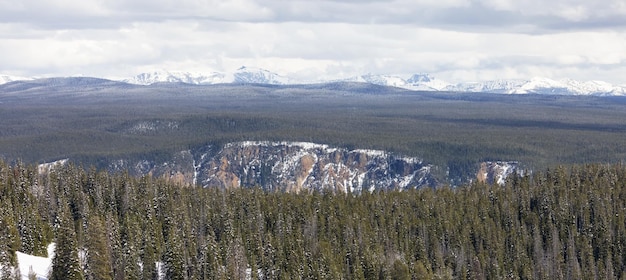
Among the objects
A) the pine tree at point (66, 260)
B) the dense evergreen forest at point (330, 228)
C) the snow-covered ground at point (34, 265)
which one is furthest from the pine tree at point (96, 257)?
the dense evergreen forest at point (330, 228)

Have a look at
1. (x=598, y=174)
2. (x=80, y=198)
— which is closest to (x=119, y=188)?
(x=80, y=198)

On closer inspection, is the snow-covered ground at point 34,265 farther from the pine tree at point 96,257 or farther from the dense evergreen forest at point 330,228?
the pine tree at point 96,257

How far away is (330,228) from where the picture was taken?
146m

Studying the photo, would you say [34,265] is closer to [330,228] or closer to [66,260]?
[66,260]

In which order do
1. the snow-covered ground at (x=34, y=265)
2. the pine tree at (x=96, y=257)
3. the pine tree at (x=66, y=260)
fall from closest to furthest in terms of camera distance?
the pine tree at (x=66, y=260) → the pine tree at (x=96, y=257) → the snow-covered ground at (x=34, y=265)

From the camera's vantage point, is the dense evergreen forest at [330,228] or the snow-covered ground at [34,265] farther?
the dense evergreen forest at [330,228]

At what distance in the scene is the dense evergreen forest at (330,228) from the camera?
11862cm

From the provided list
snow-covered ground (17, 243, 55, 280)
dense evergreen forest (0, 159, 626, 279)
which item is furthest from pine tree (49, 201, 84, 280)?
dense evergreen forest (0, 159, 626, 279)

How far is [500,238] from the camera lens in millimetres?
152125

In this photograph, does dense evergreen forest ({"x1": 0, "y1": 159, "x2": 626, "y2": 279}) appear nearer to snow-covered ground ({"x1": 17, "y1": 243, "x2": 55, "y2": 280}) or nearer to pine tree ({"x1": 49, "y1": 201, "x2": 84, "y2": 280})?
snow-covered ground ({"x1": 17, "y1": 243, "x2": 55, "y2": 280})

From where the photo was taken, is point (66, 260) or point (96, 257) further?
point (96, 257)

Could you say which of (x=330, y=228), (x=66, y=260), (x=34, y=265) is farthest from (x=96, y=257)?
(x=330, y=228)

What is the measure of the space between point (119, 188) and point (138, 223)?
63.3ft

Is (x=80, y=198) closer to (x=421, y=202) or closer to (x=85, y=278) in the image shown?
(x=85, y=278)
